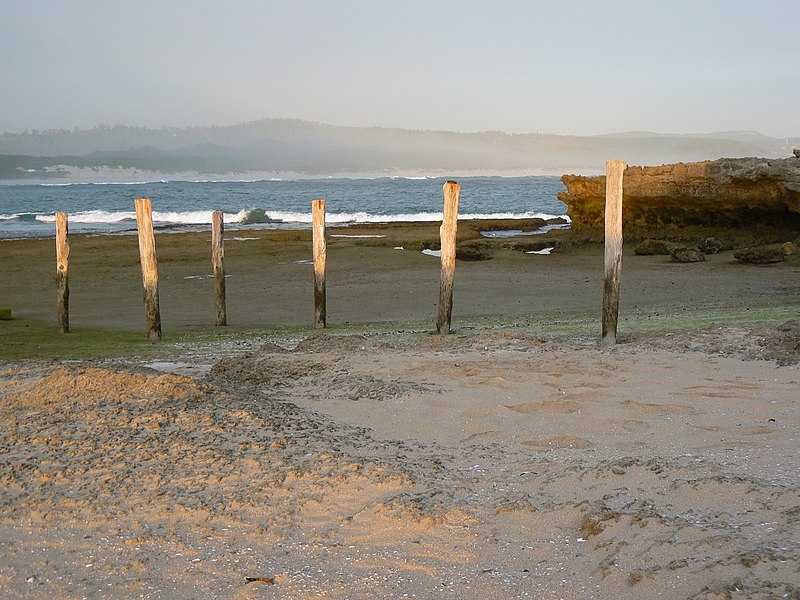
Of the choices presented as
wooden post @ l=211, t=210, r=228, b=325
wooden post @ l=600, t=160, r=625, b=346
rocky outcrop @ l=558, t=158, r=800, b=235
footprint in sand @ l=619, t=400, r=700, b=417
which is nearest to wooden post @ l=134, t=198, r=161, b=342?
wooden post @ l=211, t=210, r=228, b=325

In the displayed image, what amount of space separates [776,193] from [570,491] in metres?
18.8

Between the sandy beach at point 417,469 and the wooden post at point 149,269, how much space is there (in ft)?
6.93

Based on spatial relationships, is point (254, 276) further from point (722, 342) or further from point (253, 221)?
point (253, 221)

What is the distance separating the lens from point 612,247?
10.3m

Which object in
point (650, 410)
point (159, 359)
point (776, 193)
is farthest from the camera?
point (776, 193)

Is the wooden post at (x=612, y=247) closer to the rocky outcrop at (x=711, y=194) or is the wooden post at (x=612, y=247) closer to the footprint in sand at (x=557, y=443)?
the footprint in sand at (x=557, y=443)

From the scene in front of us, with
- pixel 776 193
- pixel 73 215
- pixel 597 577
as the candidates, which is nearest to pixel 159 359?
pixel 597 577

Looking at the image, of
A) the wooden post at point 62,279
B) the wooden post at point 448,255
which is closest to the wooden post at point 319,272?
the wooden post at point 448,255

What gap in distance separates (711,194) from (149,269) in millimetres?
15486

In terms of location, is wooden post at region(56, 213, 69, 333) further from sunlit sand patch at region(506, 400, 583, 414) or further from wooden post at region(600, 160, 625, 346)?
sunlit sand patch at region(506, 400, 583, 414)

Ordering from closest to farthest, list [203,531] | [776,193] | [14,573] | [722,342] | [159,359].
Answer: [14,573]
[203,531]
[722,342]
[159,359]
[776,193]

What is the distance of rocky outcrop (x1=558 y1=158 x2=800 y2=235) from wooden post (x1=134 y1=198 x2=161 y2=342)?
14940 millimetres

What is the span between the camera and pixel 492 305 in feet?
52.2

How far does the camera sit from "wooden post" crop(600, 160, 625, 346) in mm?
10141
